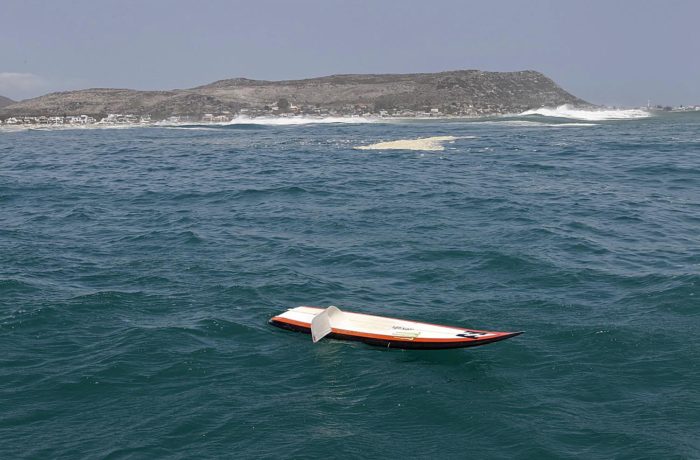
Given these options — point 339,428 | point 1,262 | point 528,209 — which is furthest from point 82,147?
point 339,428

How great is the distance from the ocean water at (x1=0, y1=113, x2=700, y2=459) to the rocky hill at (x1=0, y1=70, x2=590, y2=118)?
360 feet

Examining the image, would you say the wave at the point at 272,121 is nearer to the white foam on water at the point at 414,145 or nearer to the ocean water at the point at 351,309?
the white foam on water at the point at 414,145

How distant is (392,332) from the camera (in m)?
20.4

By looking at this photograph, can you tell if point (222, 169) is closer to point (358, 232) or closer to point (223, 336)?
point (358, 232)

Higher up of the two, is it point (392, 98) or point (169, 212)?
point (392, 98)

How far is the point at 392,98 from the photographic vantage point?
165625mm

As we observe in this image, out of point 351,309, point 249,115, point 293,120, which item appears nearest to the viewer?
point 351,309

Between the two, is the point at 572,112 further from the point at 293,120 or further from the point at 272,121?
the point at 272,121

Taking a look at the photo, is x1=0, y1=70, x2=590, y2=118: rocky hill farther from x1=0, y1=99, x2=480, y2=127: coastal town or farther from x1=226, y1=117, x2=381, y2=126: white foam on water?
x1=226, y1=117, x2=381, y2=126: white foam on water

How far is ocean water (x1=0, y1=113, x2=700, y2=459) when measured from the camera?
51.9 ft

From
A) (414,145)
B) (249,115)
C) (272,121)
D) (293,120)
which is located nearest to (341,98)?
(249,115)

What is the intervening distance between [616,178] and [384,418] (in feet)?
134

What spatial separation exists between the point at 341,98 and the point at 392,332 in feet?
504

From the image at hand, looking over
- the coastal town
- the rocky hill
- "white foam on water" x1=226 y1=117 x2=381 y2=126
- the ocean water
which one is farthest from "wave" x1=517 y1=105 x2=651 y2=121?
the ocean water
